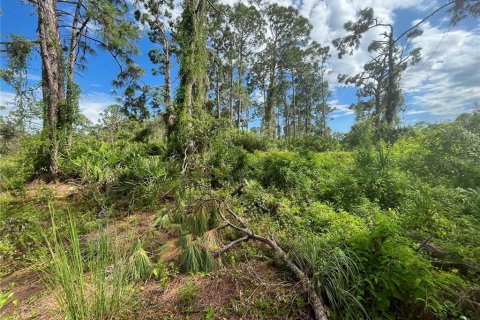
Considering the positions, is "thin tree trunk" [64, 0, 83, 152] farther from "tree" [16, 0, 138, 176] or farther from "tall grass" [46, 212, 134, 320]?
"tall grass" [46, 212, 134, 320]

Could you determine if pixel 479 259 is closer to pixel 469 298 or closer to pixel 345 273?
pixel 469 298

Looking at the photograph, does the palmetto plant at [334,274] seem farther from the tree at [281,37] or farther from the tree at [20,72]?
the tree at [281,37]

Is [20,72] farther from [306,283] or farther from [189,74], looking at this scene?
[306,283]

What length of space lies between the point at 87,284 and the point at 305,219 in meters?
2.89

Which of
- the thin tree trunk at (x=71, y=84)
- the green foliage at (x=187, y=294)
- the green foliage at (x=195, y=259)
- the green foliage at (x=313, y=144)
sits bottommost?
the green foliage at (x=187, y=294)

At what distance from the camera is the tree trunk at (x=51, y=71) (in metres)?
5.96

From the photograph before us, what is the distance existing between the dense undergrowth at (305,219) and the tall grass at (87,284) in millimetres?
11

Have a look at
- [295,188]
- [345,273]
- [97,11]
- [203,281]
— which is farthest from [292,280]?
[97,11]

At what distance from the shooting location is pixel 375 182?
15.1 ft

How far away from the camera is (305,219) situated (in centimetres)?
360

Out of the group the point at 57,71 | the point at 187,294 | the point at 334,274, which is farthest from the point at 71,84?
the point at 334,274

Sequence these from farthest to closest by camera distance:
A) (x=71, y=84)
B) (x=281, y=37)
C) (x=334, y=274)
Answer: (x=281, y=37) < (x=71, y=84) < (x=334, y=274)

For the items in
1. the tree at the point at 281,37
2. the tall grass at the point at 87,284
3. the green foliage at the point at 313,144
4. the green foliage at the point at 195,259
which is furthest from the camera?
the tree at the point at 281,37

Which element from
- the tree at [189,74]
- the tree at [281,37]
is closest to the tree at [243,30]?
the tree at [281,37]
